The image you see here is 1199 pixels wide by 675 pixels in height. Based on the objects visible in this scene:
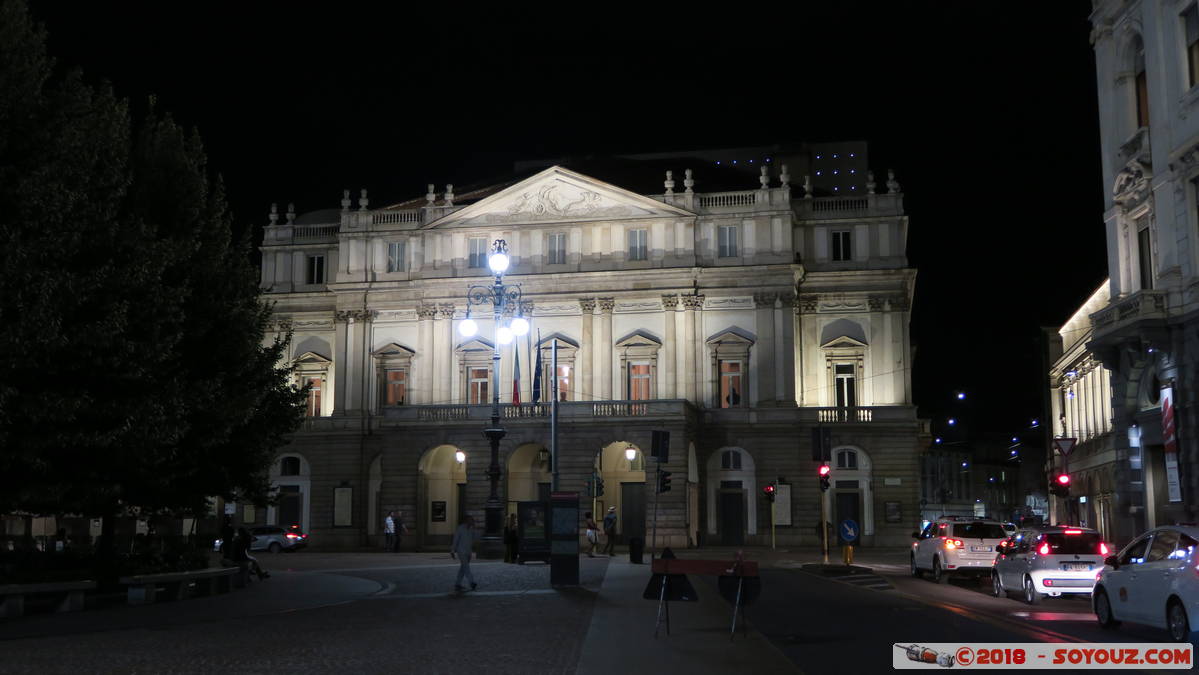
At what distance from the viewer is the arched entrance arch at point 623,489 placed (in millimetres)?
54688

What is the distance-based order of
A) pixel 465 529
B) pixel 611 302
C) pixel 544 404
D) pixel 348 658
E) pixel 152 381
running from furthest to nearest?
pixel 611 302
pixel 544 404
pixel 465 529
pixel 152 381
pixel 348 658

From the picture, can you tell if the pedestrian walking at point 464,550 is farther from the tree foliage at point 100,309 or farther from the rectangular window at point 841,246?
the rectangular window at point 841,246

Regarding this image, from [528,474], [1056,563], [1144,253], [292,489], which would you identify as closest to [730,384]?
[528,474]

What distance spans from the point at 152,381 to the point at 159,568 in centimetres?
516

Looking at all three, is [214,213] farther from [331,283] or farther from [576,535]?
[331,283]

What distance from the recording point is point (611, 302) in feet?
187

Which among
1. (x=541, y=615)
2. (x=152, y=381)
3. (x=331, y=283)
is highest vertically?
(x=331, y=283)

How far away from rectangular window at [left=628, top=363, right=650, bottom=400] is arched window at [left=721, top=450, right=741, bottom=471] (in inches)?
181

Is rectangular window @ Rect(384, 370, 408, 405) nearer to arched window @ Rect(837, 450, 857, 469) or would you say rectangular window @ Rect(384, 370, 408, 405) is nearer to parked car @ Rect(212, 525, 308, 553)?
parked car @ Rect(212, 525, 308, 553)

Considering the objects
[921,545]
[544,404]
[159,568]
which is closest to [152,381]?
[159,568]

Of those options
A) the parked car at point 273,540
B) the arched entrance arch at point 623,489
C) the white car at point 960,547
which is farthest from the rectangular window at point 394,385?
the white car at point 960,547

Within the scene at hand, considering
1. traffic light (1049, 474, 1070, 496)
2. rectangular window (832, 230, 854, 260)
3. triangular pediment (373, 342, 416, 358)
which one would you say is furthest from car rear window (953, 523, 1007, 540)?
triangular pediment (373, 342, 416, 358)

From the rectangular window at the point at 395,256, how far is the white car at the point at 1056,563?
42.0 m

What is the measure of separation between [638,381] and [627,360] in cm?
115
